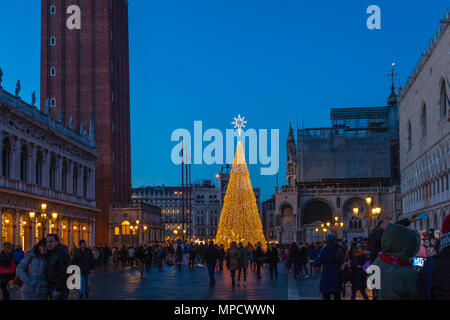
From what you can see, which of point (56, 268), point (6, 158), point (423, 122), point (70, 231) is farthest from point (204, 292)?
point (423, 122)

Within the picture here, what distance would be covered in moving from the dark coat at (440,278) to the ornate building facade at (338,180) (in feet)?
255

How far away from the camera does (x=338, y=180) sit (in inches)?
3322

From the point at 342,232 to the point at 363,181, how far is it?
25.5ft

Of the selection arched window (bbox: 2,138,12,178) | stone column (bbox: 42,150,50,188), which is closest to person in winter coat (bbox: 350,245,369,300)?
arched window (bbox: 2,138,12,178)

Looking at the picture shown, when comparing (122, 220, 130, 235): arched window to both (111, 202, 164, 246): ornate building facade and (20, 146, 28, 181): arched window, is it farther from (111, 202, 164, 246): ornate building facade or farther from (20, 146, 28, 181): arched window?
(20, 146, 28, 181): arched window

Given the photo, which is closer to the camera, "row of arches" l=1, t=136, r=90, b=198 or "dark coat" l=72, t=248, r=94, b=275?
"dark coat" l=72, t=248, r=94, b=275

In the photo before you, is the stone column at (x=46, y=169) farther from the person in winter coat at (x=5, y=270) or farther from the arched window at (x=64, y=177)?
the person in winter coat at (x=5, y=270)

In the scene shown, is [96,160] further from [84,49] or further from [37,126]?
[37,126]

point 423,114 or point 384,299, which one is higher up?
point 423,114

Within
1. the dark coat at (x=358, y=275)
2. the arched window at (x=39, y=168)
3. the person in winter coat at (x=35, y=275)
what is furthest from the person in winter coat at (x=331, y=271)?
the arched window at (x=39, y=168)

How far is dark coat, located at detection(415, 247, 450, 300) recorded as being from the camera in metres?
3.79

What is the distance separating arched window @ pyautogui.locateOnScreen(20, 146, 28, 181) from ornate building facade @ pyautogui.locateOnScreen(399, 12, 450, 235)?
24219 millimetres
